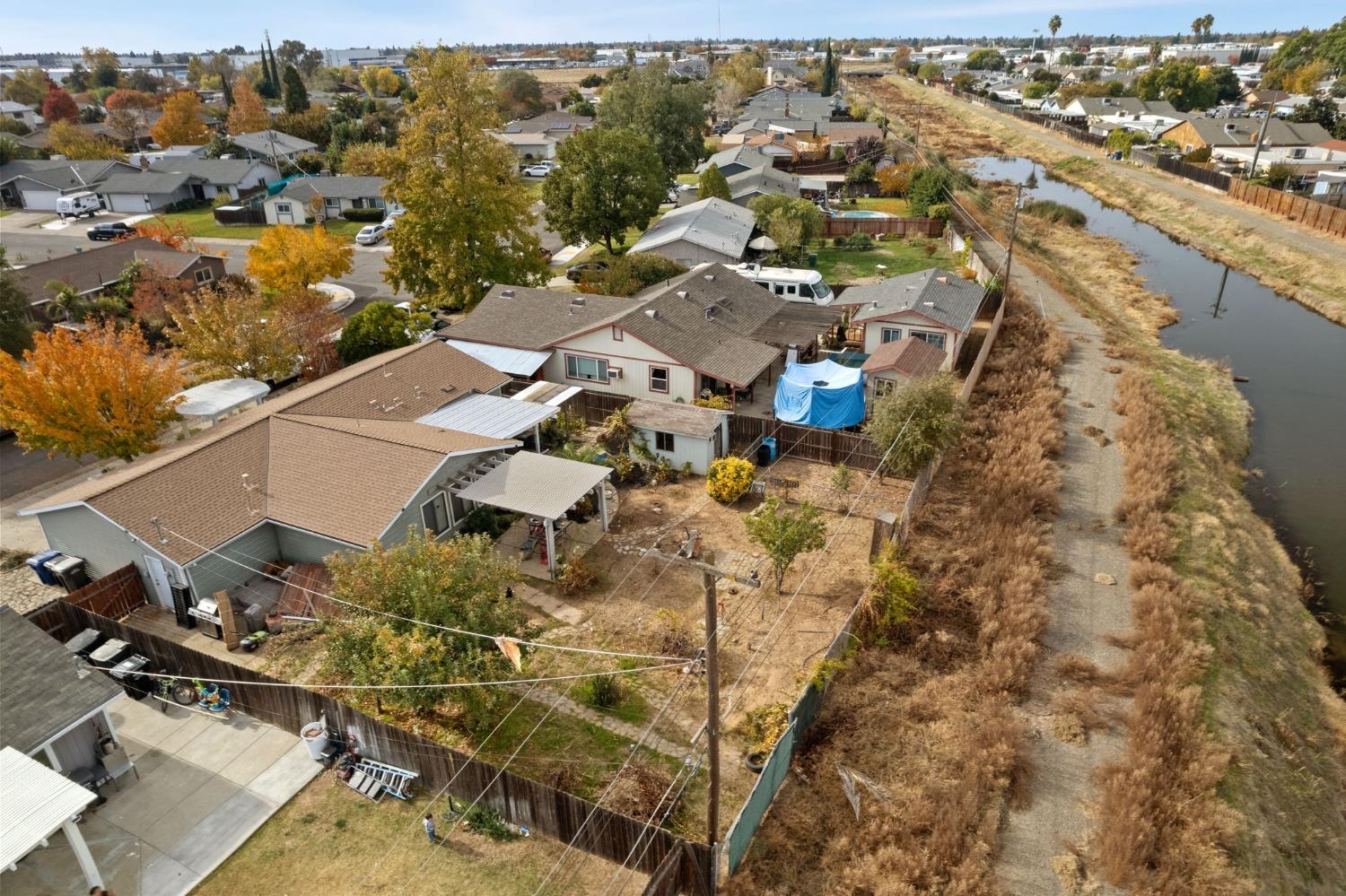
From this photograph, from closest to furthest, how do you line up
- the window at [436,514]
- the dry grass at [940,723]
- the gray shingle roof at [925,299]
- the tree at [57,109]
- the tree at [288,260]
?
1. the dry grass at [940,723]
2. the window at [436,514]
3. the gray shingle roof at [925,299]
4. the tree at [288,260]
5. the tree at [57,109]

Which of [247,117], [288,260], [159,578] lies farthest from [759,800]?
[247,117]

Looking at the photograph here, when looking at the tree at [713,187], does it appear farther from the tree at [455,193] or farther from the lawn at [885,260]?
the tree at [455,193]

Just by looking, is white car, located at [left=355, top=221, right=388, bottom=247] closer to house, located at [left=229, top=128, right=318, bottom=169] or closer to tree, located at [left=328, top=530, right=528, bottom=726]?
house, located at [left=229, top=128, right=318, bottom=169]

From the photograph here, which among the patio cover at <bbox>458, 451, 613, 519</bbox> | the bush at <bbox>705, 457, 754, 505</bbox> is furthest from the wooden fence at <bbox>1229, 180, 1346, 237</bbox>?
the patio cover at <bbox>458, 451, 613, 519</bbox>

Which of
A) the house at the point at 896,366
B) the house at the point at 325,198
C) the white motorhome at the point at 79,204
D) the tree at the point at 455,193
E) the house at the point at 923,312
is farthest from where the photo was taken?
the white motorhome at the point at 79,204

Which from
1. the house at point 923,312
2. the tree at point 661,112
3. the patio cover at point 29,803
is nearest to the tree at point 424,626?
the patio cover at point 29,803

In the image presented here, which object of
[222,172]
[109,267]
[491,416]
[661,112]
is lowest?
[491,416]

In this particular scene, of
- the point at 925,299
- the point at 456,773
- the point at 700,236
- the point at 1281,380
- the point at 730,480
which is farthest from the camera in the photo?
the point at 700,236

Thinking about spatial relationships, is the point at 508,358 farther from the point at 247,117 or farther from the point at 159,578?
the point at 247,117
